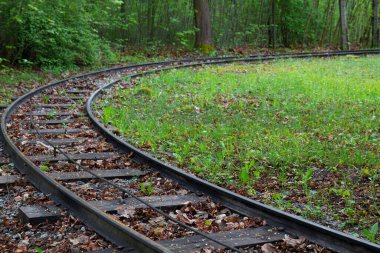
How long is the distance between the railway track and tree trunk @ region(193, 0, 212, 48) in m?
16.4

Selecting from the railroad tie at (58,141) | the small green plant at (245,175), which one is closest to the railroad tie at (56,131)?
the railroad tie at (58,141)

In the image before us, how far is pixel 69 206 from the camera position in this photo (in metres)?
5.38

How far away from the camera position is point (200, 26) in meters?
25.6

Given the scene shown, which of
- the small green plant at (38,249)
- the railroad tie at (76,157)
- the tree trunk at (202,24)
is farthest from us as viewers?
the tree trunk at (202,24)

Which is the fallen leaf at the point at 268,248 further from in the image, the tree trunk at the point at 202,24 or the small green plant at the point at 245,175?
the tree trunk at the point at 202,24

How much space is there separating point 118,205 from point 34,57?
546 inches

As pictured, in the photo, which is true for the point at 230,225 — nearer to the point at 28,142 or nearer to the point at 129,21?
the point at 28,142

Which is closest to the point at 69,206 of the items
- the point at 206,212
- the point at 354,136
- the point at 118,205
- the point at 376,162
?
the point at 118,205

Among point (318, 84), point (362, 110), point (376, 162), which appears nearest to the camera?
point (376, 162)

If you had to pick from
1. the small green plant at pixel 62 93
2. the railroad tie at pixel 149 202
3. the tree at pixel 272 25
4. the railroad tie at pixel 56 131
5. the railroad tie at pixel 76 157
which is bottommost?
the railroad tie at pixel 149 202

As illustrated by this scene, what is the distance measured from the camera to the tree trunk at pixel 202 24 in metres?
25.5

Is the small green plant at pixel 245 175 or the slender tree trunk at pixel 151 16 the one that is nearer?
the small green plant at pixel 245 175

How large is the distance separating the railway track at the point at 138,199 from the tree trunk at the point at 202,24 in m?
16.4

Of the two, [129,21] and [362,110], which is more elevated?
[129,21]
